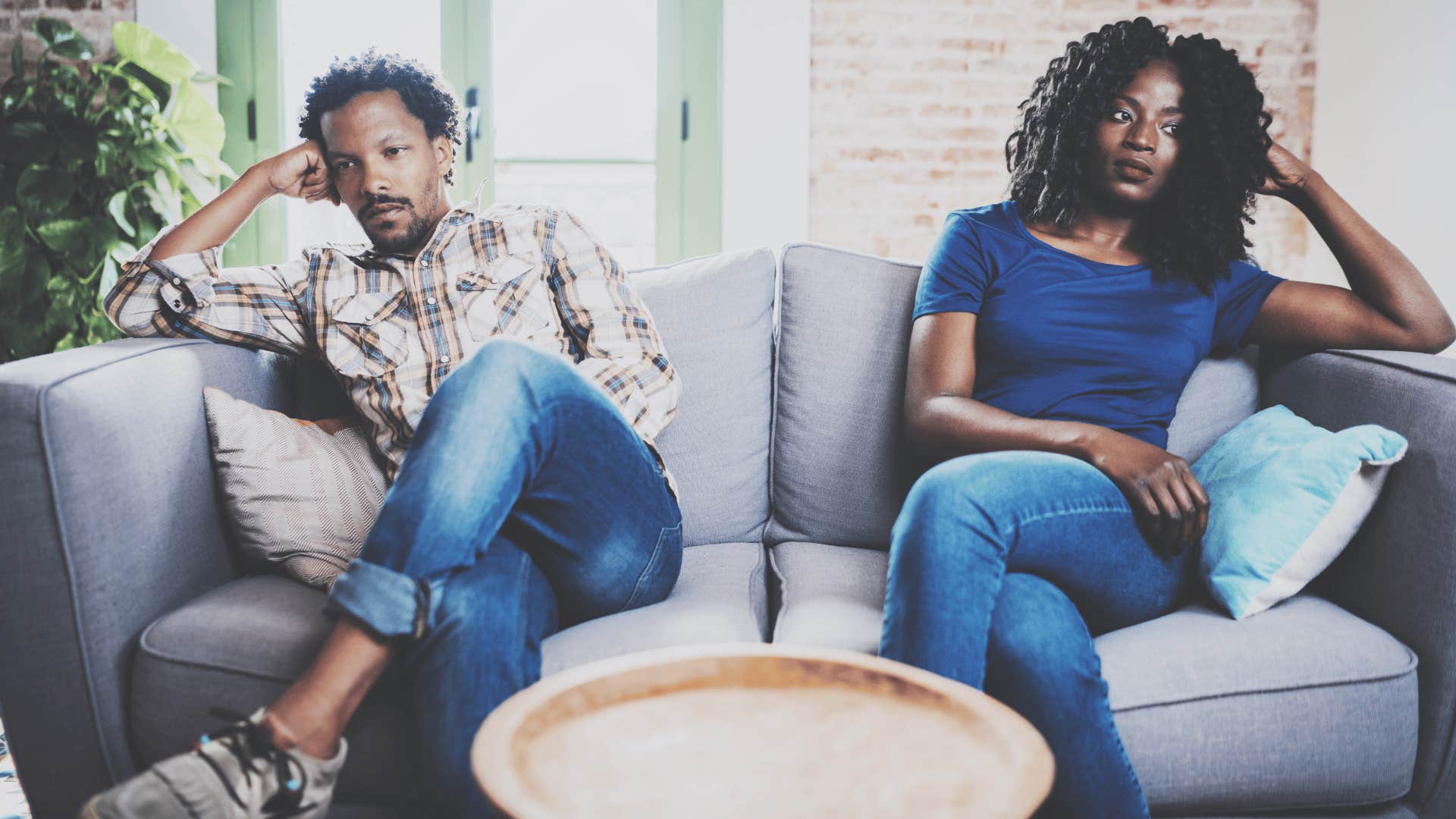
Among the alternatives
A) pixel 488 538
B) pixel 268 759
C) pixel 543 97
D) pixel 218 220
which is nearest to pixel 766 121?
pixel 543 97

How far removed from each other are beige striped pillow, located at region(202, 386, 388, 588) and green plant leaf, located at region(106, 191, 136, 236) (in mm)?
1670

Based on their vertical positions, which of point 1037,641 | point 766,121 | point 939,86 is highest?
point 939,86

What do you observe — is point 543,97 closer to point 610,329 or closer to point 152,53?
point 152,53

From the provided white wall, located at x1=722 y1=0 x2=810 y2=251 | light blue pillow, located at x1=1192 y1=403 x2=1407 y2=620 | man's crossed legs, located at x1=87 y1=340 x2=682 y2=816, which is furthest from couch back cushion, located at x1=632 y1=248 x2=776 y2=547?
white wall, located at x1=722 y1=0 x2=810 y2=251

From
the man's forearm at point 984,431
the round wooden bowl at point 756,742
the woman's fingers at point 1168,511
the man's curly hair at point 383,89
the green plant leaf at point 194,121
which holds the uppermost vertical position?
the green plant leaf at point 194,121

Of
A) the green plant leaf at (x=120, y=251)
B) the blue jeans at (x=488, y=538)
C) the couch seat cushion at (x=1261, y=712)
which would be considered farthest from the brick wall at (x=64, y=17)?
the couch seat cushion at (x=1261, y=712)

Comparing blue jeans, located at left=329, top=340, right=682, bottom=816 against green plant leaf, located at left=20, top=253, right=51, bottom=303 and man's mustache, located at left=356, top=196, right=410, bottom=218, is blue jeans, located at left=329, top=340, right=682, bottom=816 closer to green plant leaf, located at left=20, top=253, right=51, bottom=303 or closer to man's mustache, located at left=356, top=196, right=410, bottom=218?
man's mustache, located at left=356, top=196, right=410, bottom=218

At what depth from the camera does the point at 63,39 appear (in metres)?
2.74

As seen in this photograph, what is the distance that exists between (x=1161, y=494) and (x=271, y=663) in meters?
1.10

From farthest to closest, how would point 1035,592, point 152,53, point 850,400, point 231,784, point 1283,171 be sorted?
point 152,53 → point 850,400 → point 1283,171 → point 1035,592 → point 231,784

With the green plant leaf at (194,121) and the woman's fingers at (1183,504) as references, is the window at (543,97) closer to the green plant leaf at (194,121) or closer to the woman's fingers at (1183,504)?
the green plant leaf at (194,121)

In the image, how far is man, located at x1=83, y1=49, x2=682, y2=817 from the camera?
3.12 ft

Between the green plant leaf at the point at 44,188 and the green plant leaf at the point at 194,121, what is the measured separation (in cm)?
31

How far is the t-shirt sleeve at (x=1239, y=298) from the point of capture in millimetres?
1589
